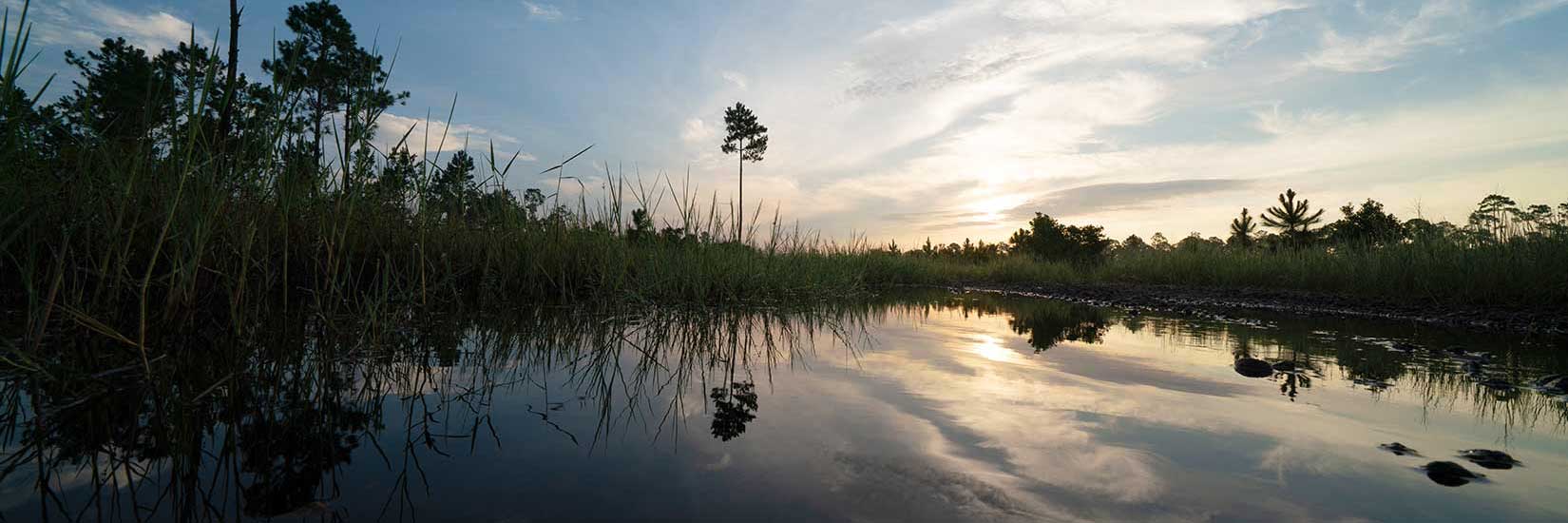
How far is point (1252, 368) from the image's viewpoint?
104 inches

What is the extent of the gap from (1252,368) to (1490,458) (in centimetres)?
124

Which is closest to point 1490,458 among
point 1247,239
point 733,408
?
point 733,408

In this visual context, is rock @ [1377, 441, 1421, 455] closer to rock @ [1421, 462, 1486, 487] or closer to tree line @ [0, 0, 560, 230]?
rock @ [1421, 462, 1486, 487]

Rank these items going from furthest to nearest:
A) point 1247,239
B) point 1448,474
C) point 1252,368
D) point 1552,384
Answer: point 1247,239
point 1252,368
point 1552,384
point 1448,474

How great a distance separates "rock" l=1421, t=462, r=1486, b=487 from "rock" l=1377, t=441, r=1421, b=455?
4.9 inches

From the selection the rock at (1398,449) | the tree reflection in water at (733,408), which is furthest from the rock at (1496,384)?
the tree reflection in water at (733,408)

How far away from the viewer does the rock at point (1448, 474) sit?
127 centimetres

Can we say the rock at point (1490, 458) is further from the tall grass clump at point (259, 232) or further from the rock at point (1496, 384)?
the tall grass clump at point (259, 232)

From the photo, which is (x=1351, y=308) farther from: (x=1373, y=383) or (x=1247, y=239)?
(x=1247, y=239)

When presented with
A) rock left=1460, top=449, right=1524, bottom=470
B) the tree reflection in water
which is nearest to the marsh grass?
the tree reflection in water

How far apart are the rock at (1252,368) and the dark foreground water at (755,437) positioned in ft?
0.05

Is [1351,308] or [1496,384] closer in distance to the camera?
[1496,384]

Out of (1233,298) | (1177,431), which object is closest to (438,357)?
(1177,431)

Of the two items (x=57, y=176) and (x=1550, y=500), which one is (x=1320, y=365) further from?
(x=57, y=176)
